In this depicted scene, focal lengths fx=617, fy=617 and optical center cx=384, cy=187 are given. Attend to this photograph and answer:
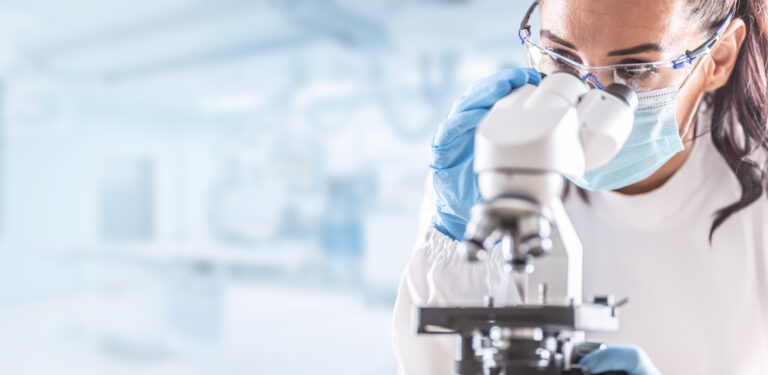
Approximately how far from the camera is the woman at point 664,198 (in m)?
0.99

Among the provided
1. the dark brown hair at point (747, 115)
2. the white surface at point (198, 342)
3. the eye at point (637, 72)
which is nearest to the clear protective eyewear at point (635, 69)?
the eye at point (637, 72)

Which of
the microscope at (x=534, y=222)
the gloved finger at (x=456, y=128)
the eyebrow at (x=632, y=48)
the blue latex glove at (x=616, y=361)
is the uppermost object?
the eyebrow at (x=632, y=48)

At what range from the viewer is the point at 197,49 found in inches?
196

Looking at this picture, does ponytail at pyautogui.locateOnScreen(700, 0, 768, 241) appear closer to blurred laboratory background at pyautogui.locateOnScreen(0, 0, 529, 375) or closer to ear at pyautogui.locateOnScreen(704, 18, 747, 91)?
ear at pyautogui.locateOnScreen(704, 18, 747, 91)

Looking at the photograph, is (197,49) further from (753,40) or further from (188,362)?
(753,40)

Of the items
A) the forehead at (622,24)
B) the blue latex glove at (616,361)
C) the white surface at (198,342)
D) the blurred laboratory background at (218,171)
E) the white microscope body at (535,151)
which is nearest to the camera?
the white microscope body at (535,151)

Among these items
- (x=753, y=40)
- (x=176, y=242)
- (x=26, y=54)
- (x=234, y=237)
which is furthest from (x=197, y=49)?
(x=753, y=40)

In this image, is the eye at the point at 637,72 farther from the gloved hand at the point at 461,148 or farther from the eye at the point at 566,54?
the gloved hand at the point at 461,148

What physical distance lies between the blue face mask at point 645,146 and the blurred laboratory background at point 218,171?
2.18 metres

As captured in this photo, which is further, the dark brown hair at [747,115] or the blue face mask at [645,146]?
the dark brown hair at [747,115]

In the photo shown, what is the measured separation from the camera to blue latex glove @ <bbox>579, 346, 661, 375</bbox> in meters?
0.71

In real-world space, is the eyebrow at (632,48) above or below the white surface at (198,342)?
above

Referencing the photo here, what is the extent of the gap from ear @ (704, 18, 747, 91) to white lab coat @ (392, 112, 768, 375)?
0.35 feet

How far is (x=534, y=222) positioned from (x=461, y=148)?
0.41 m
